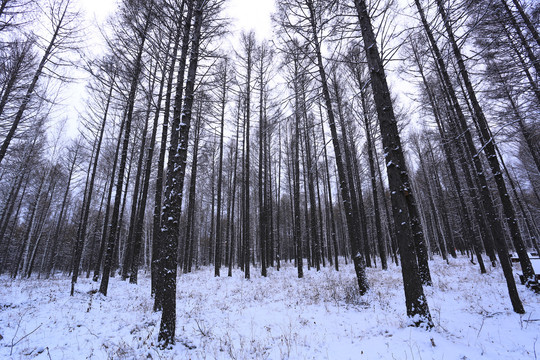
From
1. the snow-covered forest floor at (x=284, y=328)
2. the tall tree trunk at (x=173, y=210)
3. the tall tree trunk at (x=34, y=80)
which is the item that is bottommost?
the snow-covered forest floor at (x=284, y=328)

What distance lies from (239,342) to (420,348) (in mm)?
3274

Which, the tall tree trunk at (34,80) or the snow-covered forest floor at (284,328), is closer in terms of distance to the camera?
the snow-covered forest floor at (284,328)

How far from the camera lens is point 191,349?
419 centimetres

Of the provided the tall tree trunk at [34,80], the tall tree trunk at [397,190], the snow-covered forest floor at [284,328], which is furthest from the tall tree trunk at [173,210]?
the tall tree trunk at [34,80]

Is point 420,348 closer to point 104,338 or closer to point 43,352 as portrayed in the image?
point 104,338

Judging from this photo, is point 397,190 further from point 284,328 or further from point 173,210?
point 173,210

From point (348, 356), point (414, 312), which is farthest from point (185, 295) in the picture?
point (414, 312)

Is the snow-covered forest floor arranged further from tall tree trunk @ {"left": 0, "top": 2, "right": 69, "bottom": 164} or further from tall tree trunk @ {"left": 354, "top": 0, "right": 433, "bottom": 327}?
tall tree trunk @ {"left": 0, "top": 2, "right": 69, "bottom": 164}

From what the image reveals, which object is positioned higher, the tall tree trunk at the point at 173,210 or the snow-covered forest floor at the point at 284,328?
the tall tree trunk at the point at 173,210

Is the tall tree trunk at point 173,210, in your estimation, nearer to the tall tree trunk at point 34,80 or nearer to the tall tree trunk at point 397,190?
the tall tree trunk at point 397,190

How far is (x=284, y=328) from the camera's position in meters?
5.05

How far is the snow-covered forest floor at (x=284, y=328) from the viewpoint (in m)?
3.74

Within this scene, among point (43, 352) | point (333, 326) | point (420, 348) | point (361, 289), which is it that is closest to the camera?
point (420, 348)

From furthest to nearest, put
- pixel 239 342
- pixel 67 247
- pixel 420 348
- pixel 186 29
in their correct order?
pixel 67 247 → pixel 186 29 → pixel 239 342 → pixel 420 348
